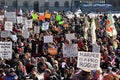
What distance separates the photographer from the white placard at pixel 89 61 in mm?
12520

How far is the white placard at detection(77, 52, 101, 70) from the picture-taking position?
12.5 m

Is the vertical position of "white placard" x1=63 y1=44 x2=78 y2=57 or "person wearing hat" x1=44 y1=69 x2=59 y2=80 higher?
"person wearing hat" x1=44 y1=69 x2=59 y2=80

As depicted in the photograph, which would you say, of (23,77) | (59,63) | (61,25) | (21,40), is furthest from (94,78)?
(61,25)

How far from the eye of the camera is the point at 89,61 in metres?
12.7

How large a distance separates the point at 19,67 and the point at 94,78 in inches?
156

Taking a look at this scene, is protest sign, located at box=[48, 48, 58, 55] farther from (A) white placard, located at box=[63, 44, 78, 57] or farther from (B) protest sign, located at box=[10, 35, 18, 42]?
(B) protest sign, located at box=[10, 35, 18, 42]

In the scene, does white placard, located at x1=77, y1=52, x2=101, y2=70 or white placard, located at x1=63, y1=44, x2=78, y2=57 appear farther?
white placard, located at x1=63, y1=44, x2=78, y2=57

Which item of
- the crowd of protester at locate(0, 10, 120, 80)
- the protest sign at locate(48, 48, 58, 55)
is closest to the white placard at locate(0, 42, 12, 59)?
the crowd of protester at locate(0, 10, 120, 80)

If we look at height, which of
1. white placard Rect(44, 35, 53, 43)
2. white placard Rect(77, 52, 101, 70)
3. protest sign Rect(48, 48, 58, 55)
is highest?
white placard Rect(77, 52, 101, 70)

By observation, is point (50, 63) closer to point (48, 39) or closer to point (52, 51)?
point (52, 51)

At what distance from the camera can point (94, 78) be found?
11508 millimetres

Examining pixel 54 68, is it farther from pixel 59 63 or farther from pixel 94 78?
pixel 94 78

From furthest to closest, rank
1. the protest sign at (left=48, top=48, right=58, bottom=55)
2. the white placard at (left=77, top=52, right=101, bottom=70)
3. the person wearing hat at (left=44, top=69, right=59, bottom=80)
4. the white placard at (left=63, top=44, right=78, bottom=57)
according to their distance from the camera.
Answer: the protest sign at (left=48, top=48, right=58, bottom=55) < the white placard at (left=63, top=44, right=78, bottom=57) < the person wearing hat at (left=44, top=69, right=59, bottom=80) < the white placard at (left=77, top=52, right=101, bottom=70)

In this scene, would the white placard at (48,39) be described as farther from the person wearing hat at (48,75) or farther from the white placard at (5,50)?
the person wearing hat at (48,75)
